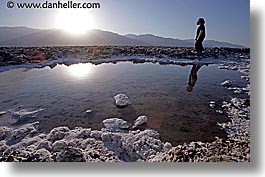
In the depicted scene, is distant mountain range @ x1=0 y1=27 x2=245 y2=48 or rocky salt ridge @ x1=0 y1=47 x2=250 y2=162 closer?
rocky salt ridge @ x1=0 y1=47 x2=250 y2=162

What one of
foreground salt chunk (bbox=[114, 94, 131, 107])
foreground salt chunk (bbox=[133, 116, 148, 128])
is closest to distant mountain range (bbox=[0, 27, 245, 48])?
foreground salt chunk (bbox=[114, 94, 131, 107])

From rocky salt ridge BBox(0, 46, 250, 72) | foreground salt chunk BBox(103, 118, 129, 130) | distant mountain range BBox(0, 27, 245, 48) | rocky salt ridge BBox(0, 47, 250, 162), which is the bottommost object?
rocky salt ridge BBox(0, 47, 250, 162)

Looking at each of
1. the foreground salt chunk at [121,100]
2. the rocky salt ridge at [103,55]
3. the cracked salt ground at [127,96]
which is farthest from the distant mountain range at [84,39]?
the foreground salt chunk at [121,100]

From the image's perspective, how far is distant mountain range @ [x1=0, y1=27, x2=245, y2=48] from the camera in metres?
1.60

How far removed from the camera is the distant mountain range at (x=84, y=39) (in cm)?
160

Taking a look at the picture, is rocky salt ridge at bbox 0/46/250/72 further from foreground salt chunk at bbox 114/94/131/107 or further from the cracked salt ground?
foreground salt chunk at bbox 114/94/131/107

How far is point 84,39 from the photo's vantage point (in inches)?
64.4

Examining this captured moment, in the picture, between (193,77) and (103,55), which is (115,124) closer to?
(103,55)

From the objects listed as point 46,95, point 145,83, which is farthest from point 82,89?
point 145,83

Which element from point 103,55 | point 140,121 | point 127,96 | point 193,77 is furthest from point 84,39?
point 193,77

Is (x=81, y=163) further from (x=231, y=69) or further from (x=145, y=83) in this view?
(x=231, y=69)

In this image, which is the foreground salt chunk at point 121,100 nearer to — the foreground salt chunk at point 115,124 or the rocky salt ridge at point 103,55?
the foreground salt chunk at point 115,124

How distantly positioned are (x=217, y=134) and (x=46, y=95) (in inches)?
34.4

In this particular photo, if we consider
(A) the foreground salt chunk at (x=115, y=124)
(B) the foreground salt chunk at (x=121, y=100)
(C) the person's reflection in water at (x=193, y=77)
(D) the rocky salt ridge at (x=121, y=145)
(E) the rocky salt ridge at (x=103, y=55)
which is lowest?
(D) the rocky salt ridge at (x=121, y=145)
